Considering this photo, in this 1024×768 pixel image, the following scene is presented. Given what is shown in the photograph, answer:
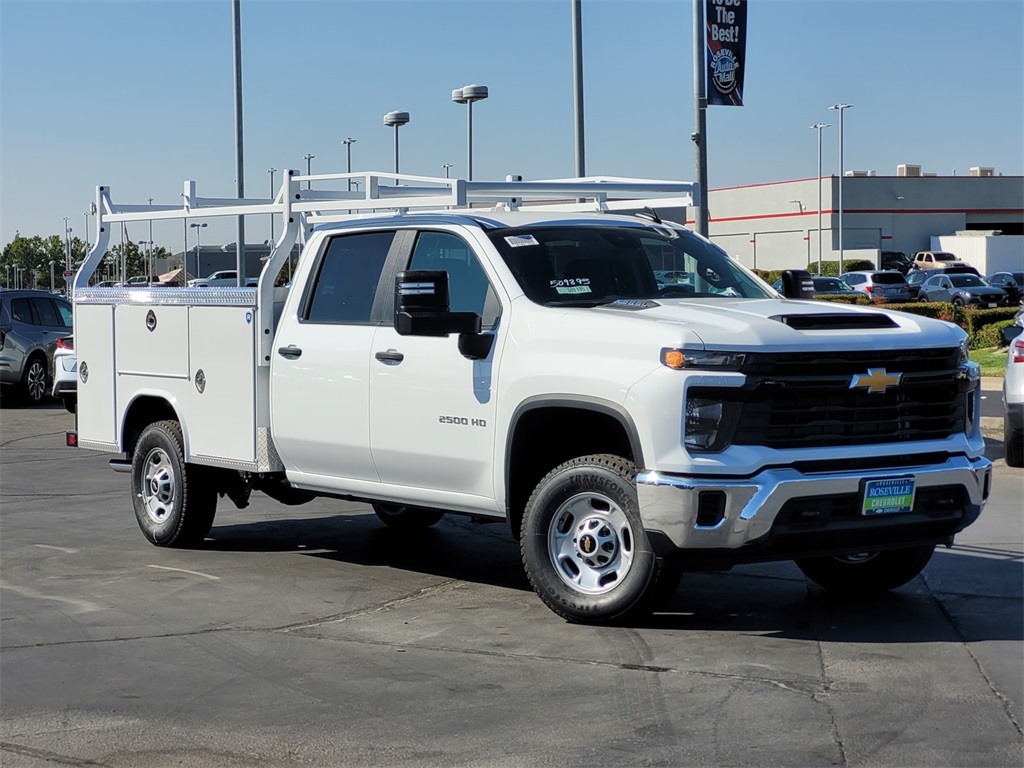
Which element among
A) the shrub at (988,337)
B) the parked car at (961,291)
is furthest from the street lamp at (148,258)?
the parked car at (961,291)

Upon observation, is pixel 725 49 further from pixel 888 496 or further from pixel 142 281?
pixel 888 496

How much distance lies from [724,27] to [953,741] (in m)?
14.3

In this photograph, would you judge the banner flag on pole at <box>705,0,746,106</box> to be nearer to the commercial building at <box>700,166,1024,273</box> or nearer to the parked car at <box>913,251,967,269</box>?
the parked car at <box>913,251,967,269</box>

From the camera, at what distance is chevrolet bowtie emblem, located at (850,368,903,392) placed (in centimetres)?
666

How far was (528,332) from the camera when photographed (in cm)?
726

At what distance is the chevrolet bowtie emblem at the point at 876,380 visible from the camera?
6664 mm

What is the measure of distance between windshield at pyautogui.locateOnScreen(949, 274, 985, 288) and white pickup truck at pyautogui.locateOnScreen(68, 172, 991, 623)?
1730 inches

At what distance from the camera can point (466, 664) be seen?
254 inches

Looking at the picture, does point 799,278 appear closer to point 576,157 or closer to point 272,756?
point 272,756

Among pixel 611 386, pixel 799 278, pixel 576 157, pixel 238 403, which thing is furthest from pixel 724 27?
pixel 611 386

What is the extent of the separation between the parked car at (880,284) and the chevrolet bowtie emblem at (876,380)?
4493 centimetres

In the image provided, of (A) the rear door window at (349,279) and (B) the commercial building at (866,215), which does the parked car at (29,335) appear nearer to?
(A) the rear door window at (349,279)

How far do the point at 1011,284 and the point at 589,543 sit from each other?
50.8 metres

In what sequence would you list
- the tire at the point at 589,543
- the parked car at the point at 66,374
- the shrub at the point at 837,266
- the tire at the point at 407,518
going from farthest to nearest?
the shrub at the point at 837,266 → the parked car at the point at 66,374 → the tire at the point at 407,518 → the tire at the point at 589,543
